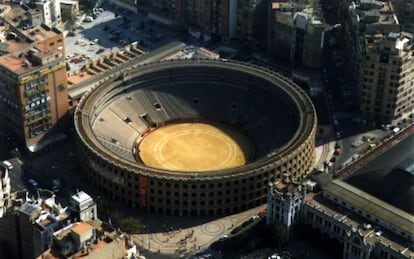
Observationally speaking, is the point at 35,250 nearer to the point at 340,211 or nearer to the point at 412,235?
the point at 340,211

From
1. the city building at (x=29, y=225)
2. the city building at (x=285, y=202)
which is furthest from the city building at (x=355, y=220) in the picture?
the city building at (x=29, y=225)

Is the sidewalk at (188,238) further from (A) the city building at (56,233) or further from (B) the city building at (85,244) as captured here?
(B) the city building at (85,244)

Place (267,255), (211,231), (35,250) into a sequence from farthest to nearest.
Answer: (211,231), (267,255), (35,250)

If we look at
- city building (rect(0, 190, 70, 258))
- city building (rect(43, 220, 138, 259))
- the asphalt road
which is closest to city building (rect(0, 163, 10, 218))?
city building (rect(0, 190, 70, 258))

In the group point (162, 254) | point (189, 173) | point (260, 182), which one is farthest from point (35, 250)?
point (260, 182)

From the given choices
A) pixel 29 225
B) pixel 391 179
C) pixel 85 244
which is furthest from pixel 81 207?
pixel 391 179

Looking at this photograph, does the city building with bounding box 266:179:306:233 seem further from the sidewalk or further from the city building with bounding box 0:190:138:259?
the city building with bounding box 0:190:138:259
